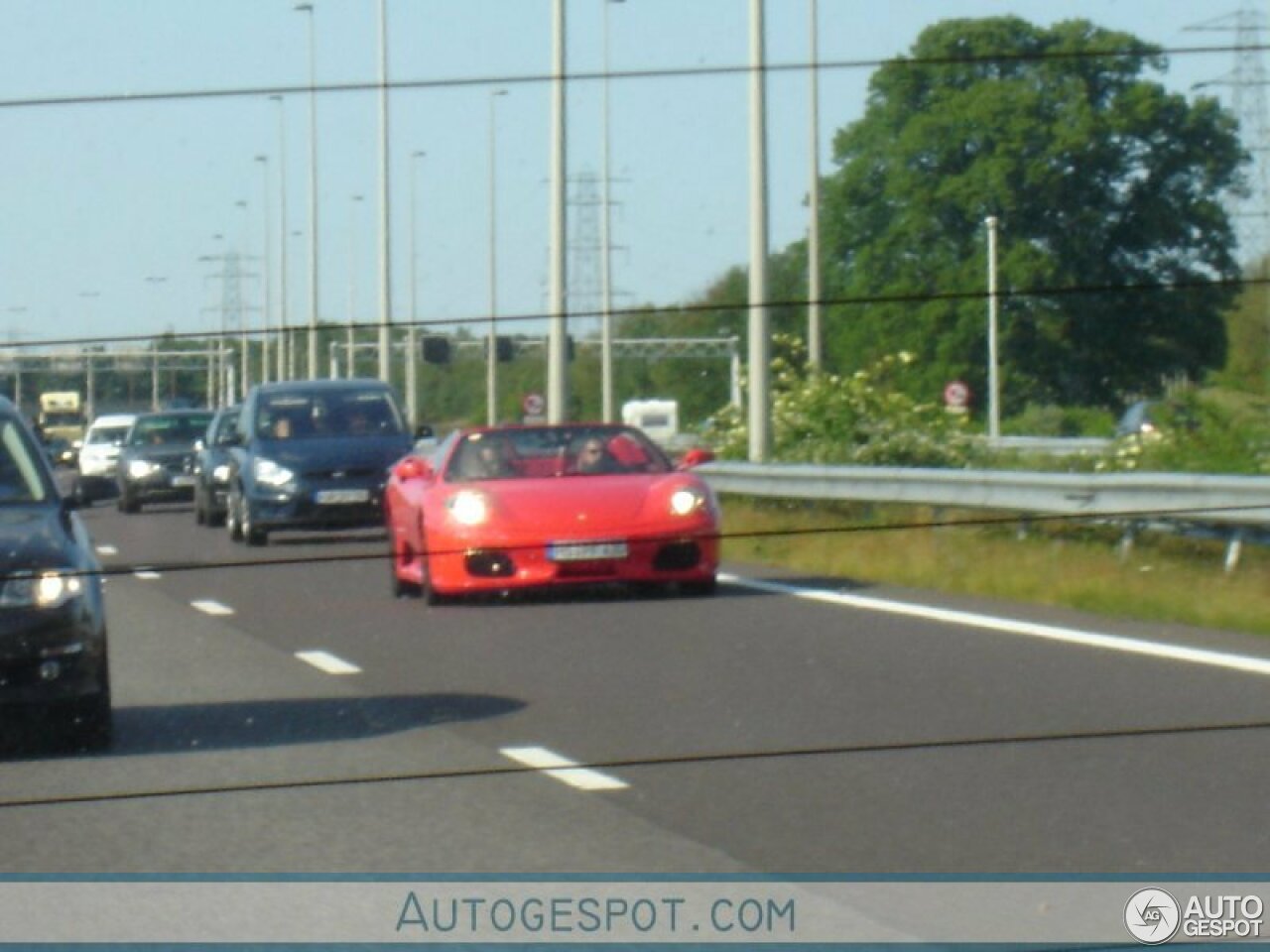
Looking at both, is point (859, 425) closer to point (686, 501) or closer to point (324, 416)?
point (324, 416)

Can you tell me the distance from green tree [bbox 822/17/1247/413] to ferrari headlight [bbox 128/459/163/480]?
9.96m

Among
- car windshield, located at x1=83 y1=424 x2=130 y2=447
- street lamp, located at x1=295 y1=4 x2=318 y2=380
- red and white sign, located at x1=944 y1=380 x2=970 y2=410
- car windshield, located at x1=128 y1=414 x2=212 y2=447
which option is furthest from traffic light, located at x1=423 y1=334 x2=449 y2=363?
red and white sign, located at x1=944 y1=380 x2=970 y2=410

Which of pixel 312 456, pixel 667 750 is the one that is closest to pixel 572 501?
pixel 667 750

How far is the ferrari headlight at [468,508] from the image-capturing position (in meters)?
18.2

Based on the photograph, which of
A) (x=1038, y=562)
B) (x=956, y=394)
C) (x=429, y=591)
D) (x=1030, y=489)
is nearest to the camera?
(x=429, y=591)

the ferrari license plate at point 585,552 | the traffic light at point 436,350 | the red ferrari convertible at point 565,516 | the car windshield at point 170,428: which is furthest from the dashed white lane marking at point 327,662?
the car windshield at point 170,428

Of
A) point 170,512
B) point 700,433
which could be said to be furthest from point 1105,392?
point 170,512

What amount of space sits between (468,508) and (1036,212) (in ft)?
51.6

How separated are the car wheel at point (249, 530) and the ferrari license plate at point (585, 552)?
1042 centimetres

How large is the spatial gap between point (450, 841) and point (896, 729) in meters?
2.82

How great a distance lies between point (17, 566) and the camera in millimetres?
10172

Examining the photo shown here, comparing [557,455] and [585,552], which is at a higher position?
[557,455]

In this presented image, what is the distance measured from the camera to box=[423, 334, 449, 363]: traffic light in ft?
69.7

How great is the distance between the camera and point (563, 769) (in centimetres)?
1017
